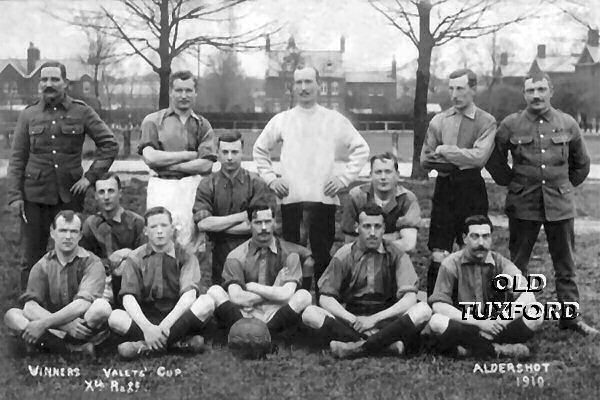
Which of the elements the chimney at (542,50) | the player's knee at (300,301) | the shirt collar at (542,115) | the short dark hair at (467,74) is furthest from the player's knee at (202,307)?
the chimney at (542,50)

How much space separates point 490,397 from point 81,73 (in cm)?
362

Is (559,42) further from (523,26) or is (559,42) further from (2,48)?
(2,48)

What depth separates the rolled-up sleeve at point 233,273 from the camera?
4891mm

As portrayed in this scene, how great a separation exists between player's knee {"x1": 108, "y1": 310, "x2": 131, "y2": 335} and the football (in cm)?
67

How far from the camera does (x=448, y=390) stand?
464 centimetres

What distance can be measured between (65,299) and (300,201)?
1.70 meters

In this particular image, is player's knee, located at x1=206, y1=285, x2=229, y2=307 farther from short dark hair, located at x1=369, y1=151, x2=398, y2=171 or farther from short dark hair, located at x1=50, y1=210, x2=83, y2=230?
short dark hair, located at x1=369, y1=151, x2=398, y2=171

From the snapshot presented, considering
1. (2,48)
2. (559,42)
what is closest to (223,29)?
(2,48)

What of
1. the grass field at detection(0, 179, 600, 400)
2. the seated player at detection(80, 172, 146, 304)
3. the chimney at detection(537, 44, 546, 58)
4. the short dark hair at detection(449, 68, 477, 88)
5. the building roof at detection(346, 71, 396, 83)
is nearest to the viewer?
the grass field at detection(0, 179, 600, 400)

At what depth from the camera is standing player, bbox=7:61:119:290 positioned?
5145 mm

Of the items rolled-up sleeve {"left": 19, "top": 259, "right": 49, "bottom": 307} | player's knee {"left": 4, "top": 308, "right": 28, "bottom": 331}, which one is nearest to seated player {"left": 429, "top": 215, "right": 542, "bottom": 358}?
rolled-up sleeve {"left": 19, "top": 259, "right": 49, "bottom": 307}

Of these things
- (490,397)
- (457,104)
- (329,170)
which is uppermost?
(457,104)

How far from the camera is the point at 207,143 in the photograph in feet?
16.9

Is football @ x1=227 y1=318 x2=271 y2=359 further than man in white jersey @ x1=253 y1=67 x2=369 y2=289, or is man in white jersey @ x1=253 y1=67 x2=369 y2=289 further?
man in white jersey @ x1=253 y1=67 x2=369 y2=289
